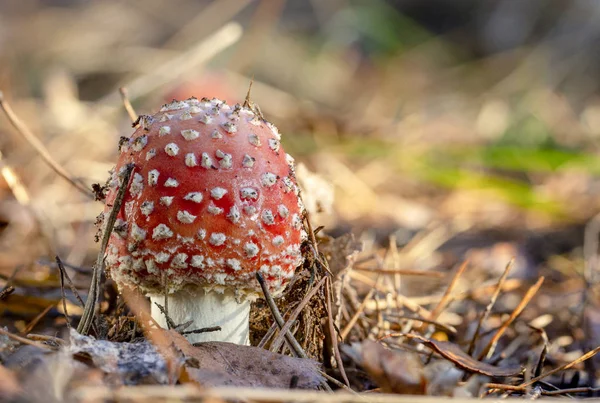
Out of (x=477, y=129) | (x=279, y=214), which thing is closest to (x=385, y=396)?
(x=279, y=214)

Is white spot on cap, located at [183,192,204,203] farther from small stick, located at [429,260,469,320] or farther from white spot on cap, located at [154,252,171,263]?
small stick, located at [429,260,469,320]

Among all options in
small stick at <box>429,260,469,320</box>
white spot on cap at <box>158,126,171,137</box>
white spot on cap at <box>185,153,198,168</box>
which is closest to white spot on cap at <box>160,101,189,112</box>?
white spot on cap at <box>158,126,171,137</box>

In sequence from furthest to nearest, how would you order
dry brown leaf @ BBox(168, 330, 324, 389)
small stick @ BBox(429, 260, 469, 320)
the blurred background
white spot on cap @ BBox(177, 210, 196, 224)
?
the blurred background
small stick @ BBox(429, 260, 469, 320)
white spot on cap @ BBox(177, 210, 196, 224)
dry brown leaf @ BBox(168, 330, 324, 389)

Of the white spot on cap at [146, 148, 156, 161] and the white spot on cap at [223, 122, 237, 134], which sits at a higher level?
the white spot on cap at [223, 122, 237, 134]

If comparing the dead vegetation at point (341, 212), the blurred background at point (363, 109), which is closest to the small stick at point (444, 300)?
the dead vegetation at point (341, 212)

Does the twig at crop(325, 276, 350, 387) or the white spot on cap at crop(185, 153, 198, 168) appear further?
the twig at crop(325, 276, 350, 387)
